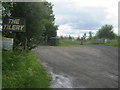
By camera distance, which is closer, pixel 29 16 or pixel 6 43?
pixel 6 43

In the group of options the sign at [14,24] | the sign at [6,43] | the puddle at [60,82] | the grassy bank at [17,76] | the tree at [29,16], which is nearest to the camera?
the grassy bank at [17,76]

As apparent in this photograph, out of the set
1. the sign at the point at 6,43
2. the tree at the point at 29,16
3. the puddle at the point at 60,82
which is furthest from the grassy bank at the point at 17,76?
the tree at the point at 29,16

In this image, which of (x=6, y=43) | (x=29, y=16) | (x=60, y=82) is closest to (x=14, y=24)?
(x=29, y=16)

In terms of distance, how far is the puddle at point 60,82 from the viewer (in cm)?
404

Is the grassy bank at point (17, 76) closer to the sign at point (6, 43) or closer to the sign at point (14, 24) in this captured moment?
the sign at point (6, 43)

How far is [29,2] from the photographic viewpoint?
579cm

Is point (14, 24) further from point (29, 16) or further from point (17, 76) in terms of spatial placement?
point (17, 76)

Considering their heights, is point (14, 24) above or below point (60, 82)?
above

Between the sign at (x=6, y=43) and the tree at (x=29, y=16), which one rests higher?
the tree at (x=29, y=16)

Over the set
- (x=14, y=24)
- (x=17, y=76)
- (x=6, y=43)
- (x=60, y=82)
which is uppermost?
(x=14, y=24)

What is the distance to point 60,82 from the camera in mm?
4324

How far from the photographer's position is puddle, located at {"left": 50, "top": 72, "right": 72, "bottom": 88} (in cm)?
404

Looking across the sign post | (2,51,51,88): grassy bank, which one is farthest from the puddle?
the sign post

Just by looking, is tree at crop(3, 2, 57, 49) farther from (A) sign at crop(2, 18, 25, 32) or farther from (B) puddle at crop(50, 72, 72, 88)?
(B) puddle at crop(50, 72, 72, 88)
